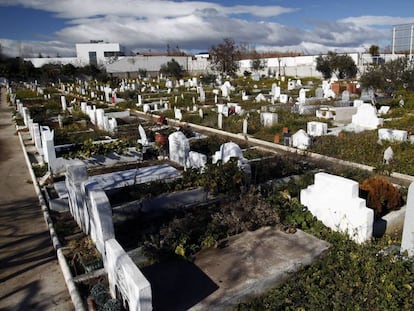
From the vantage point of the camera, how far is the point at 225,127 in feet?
55.6

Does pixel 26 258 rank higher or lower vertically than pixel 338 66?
lower

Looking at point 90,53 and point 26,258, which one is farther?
point 90,53

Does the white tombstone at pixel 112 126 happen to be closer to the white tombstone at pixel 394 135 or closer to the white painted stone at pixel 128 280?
the white tombstone at pixel 394 135

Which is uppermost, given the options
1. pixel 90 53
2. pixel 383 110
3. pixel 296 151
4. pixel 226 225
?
pixel 90 53

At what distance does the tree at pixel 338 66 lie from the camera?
44.8 meters

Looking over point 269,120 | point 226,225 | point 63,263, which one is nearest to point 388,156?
point 226,225

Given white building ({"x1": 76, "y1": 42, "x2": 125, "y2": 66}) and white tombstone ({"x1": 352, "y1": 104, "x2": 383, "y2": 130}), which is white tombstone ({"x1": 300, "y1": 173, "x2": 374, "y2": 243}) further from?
white building ({"x1": 76, "y1": 42, "x2": 125, "y2": 66})

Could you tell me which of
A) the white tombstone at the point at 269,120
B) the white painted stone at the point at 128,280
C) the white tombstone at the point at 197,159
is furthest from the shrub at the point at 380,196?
the white tombstone at the point at 269,120

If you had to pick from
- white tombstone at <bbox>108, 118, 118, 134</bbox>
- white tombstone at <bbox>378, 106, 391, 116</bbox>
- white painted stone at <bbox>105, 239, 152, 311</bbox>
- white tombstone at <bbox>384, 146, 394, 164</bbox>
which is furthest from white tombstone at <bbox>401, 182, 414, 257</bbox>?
white tombstone at <bbox>378, 106, 391, 116</bbox>

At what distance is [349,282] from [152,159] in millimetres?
8103

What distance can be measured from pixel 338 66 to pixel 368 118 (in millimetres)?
33312

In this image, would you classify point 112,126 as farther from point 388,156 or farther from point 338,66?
point 338,66

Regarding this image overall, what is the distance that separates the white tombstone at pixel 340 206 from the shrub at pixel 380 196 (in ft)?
2.30

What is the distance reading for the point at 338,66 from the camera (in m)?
45.2
